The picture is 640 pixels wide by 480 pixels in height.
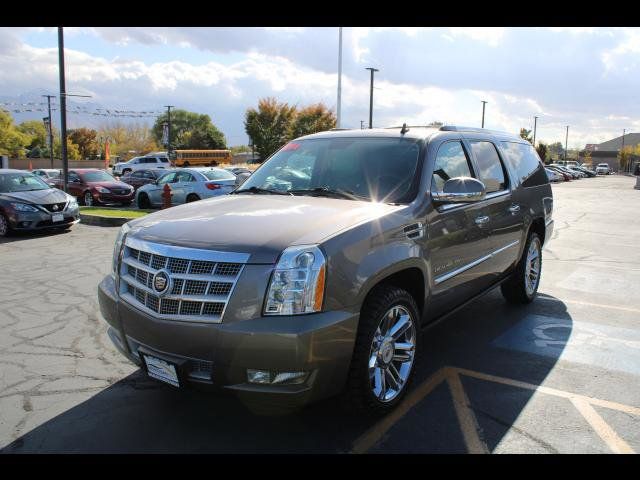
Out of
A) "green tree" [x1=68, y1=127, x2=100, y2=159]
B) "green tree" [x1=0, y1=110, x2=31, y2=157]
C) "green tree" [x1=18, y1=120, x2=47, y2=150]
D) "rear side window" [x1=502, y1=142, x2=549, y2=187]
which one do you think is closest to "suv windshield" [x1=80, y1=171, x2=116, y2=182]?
"rear side window" [x1=502, y1=142, x2=549, y2=187]

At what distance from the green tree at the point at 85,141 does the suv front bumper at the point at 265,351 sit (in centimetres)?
8815

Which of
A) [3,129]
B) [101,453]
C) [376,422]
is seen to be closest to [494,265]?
[376,422]

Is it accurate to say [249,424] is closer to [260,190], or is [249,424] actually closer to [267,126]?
[260,190]

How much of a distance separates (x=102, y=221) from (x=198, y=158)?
42.5 meters

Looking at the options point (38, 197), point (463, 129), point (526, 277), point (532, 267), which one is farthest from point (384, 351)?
point (38, 197)

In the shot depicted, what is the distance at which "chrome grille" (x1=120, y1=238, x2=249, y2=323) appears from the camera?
275 centimetres

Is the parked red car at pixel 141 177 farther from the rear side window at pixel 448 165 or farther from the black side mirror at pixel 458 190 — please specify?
the black side mirror at pixel 458 190

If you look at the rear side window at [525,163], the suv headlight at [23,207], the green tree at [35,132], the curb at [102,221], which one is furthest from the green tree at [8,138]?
the rear side window at [525,163]

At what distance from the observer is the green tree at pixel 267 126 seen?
50625mm

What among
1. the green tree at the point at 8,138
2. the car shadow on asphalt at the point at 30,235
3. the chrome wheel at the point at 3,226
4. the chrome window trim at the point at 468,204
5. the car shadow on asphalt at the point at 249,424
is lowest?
the car shadow on asphalt at the point at 30,235

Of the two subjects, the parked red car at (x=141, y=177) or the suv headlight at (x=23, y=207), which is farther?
the parked red car at (x=141, y=177)

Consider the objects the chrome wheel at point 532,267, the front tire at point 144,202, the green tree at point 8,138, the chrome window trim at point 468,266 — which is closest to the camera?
the chrome window trim at point 468,266

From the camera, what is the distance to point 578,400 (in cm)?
364
